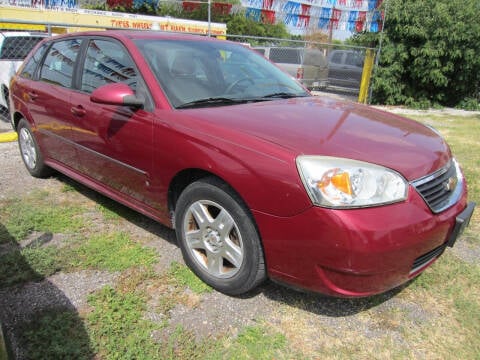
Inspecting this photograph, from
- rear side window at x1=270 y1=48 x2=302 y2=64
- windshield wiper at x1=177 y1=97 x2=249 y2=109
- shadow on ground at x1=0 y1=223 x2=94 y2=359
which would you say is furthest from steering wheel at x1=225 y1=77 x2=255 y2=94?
rear side window at x1=270 y1=48 x2=302 y2=64

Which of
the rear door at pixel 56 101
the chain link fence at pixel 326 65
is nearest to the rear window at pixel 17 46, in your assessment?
the chain link fence at pixel 326 65

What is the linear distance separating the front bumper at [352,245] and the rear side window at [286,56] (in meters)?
13.1

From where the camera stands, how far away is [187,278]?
9.13ft

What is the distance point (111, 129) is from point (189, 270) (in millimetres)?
1198

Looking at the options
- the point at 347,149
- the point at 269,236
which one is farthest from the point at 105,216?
the point at 347,149

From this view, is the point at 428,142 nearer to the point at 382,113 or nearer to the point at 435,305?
the point at 382,113

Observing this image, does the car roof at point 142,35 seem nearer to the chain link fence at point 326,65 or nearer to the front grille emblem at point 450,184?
the front grille emblem at point 450,184

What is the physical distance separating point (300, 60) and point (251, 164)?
13309mm

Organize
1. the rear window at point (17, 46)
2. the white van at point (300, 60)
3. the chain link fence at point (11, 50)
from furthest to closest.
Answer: the white van at point (300, 60)
the rear window at point (17, 46)
the chain link fence at point (11, 50)

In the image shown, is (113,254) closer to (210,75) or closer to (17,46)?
(210,75)

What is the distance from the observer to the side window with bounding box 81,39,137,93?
304 centimetres

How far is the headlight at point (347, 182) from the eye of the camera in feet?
6.63

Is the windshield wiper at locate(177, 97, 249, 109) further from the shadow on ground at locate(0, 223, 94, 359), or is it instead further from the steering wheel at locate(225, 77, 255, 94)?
the shadow on ground at locate(0, 223, 94, 359)

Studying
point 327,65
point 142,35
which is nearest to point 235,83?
point 142,35
